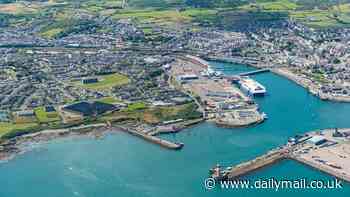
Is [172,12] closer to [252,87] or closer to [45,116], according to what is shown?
[252,87]

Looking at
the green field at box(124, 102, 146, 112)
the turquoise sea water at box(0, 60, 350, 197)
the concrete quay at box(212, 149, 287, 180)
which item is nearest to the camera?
the turquoise sea water at box(0, 60, 350, 197)

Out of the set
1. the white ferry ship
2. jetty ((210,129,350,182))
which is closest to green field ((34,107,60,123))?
jetty ((210,129,350,182))

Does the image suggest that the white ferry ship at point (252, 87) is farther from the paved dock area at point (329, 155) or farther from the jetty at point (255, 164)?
the jetty at point (255, 164)

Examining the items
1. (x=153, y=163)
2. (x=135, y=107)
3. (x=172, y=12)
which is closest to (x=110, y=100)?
(x=135, y=107)

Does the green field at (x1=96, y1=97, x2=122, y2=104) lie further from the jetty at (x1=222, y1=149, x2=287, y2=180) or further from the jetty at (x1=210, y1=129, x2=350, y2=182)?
the jetty at (x1=222, y1=149, x2=287, y2=180)

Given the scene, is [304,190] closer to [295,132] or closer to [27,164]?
[295,132]
